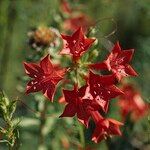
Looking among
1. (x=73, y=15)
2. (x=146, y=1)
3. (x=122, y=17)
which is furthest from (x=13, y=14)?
(x=122, y=17)

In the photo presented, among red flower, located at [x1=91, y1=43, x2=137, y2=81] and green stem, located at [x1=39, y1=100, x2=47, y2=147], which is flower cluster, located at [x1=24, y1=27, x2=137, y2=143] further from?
green stem, located at [x1=39, y1=100, x2=47, y2=147]

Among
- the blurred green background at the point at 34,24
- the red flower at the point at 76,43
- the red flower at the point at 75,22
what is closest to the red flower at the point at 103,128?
the red flower at the point at 76,43

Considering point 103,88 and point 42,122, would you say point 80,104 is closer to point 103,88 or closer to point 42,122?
point 103,88

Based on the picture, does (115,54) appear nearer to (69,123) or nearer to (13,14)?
(69,123)

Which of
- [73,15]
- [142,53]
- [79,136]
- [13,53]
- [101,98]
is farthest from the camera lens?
[13,53]

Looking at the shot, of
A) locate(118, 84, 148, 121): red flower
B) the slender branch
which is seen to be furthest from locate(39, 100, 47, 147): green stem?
locate(118, 84, 148, 121): red flower

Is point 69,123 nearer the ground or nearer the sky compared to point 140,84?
nearer the sky

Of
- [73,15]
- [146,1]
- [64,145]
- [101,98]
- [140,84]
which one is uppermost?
[101,98]
